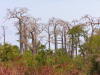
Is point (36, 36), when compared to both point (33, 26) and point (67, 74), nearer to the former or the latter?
point (33, 26)

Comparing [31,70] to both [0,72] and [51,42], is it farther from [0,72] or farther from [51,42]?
[51,42]

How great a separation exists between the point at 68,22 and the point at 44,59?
2648 centimetres

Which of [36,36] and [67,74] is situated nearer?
[67,74]

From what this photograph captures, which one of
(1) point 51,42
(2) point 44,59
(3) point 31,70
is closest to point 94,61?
(3) point 31,70

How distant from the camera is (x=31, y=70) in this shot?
761 centimetres

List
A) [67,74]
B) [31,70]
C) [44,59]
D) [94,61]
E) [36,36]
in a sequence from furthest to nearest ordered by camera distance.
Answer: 1. [36,36]
2. [44,59]
3. [94,61]
4. [67,74]
5. [31,70]

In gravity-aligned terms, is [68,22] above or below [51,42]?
above

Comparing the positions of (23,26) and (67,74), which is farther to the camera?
(23,26)

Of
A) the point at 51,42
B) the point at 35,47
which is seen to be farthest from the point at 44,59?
the point at 51,42

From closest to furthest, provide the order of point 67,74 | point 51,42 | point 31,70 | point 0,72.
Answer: point 0,72 < point 31,70 < point 67,74 < point 51,42

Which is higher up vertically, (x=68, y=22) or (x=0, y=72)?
(x=68, y=22)

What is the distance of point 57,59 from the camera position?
14398 millimetres

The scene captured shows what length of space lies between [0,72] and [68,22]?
33.5 meters

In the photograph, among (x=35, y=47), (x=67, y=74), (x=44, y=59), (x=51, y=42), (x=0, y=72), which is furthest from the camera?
(x=51, y=42)
